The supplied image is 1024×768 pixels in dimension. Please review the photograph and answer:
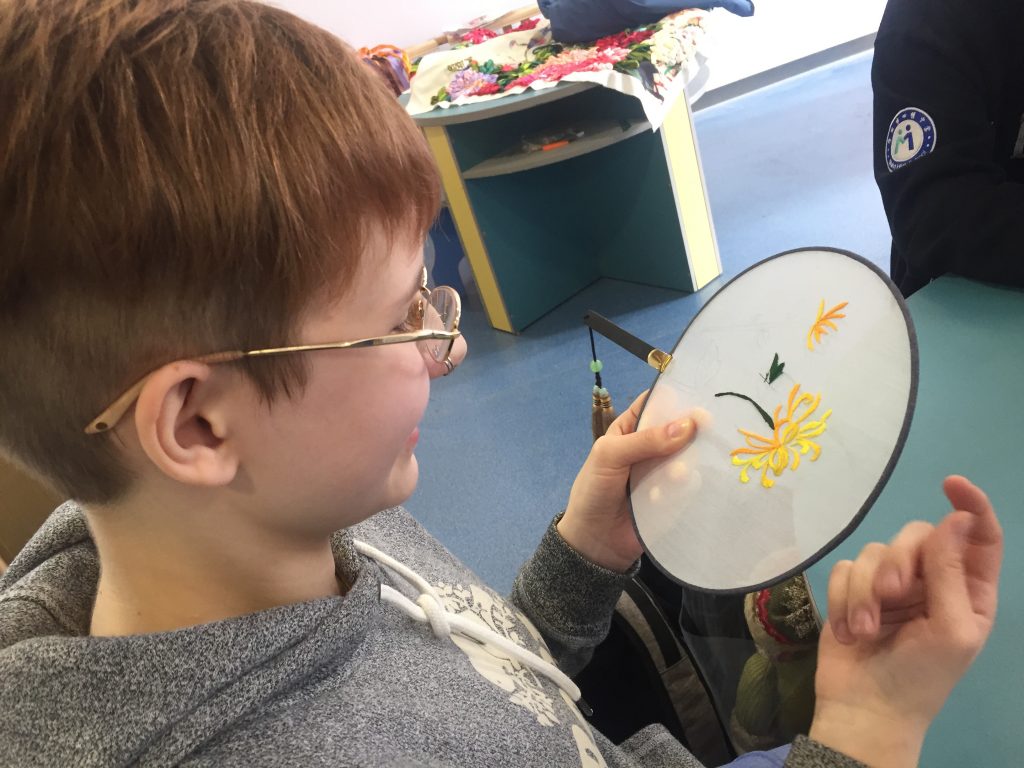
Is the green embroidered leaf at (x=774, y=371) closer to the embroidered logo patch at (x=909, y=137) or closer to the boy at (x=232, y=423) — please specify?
the boy at (x=232, y=423)

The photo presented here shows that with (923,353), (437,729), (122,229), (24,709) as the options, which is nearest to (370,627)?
(437,729)

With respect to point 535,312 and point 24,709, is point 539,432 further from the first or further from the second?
point 24,709

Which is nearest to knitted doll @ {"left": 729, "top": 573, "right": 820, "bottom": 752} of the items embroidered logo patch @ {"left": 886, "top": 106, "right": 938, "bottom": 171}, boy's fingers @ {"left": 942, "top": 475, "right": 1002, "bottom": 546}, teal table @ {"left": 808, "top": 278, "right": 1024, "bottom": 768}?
teal table @ {"left": 808, "top": 278, "right": 1024, "bottom": 768}

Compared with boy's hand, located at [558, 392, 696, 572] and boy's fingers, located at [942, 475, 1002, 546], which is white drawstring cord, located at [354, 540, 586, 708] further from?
boy's fingers, located at [942, 475, 1002, 546]

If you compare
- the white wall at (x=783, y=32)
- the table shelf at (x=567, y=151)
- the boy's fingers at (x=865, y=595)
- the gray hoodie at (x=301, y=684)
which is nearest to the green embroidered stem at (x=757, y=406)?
the boy's fingers at (x=865, y=595)

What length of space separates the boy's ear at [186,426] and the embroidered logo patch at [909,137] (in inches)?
33.9

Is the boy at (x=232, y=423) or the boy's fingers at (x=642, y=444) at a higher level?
the boy at (x=232, y=423)

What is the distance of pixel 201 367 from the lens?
403mm

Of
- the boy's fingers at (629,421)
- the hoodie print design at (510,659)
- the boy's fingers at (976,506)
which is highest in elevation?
the boy's fingers at (976,506)

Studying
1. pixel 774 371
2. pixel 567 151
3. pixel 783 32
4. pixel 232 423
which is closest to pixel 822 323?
pixel 774 371

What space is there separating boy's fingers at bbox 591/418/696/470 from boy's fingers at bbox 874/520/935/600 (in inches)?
6.7

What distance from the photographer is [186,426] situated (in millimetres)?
421

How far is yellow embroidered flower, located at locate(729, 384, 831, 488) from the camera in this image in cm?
49

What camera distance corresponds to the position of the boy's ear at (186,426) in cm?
40
